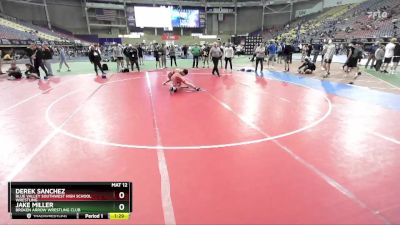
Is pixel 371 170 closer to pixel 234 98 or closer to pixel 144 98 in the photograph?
pixel 234 98

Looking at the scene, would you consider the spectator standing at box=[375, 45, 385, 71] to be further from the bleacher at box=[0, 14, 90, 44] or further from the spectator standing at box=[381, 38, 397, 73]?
the bleacher at box=[0, 14, 90, 44]

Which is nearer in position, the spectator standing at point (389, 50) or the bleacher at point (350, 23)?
the spectator standing at point (389, 50)

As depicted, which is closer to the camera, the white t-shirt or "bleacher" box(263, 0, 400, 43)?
the white t-shirt

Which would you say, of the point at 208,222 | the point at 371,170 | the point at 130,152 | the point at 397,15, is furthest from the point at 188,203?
the point at 397,15

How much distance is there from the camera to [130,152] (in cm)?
477

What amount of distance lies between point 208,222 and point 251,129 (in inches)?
130
